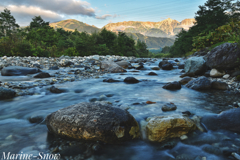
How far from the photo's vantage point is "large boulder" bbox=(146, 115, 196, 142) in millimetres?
2490

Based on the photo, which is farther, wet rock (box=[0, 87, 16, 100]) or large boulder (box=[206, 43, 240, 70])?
large boulder (box=[206, 43, 240, 70])

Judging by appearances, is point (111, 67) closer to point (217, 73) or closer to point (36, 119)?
point (217, 73)

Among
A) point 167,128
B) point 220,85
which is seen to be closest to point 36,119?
point 167,128

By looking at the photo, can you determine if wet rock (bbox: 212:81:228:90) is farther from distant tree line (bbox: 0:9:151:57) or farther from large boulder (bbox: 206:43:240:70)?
distant tree line (bbox: 0:9:151:57)

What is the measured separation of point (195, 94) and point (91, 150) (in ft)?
14.8

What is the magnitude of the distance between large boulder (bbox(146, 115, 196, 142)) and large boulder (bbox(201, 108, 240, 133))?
23.7 inches

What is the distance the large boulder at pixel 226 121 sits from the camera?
2660 mm

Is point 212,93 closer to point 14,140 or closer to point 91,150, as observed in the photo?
point 91,150

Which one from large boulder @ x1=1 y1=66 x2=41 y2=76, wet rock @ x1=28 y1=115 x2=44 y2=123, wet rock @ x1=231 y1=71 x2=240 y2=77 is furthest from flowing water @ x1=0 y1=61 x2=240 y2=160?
large boulder @ x1=1 y1=66 x2=41 y2=76

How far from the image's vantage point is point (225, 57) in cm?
668

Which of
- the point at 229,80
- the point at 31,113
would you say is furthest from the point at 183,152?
the point at 229,80

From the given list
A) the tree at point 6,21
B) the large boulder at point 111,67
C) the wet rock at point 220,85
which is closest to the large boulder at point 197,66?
the wet rock at point 220,85

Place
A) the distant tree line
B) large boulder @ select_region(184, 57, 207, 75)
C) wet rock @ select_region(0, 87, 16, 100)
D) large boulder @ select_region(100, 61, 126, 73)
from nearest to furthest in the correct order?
1. wet rock @ select_region(0, 87, 16, 100)
2. large boulder @ select_region(184, 57, 207, 75)
3. large boulder @ select_region(100, 61, 126, 73)
4. the distant tree line

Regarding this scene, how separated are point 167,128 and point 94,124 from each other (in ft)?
4.24
